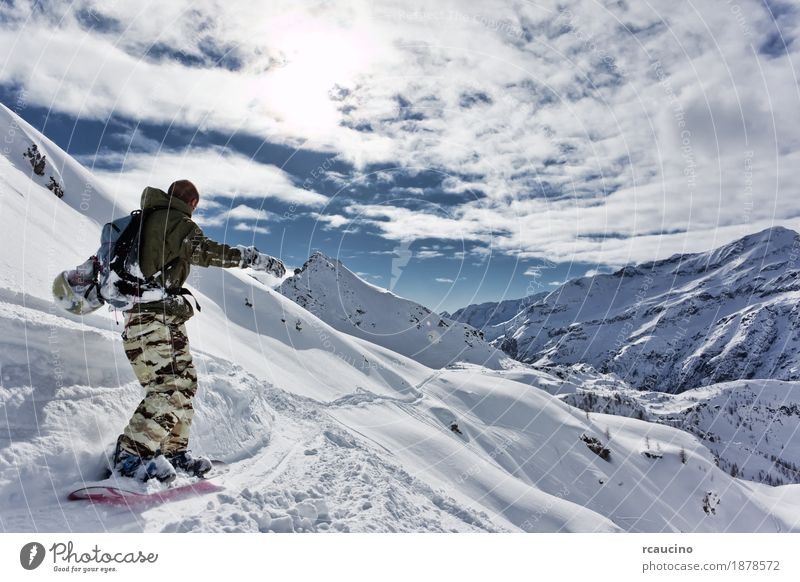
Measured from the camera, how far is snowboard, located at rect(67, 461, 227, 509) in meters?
4.69

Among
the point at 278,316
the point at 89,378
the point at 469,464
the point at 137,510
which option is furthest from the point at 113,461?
the point at 278,316

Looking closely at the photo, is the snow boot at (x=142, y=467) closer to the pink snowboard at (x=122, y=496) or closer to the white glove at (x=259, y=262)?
the pink snowboard at (x=122, y=496)

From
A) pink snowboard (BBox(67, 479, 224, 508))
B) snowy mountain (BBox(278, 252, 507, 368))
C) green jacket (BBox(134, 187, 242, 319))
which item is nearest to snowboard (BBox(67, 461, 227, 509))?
pink snowboard (BBox(67, 479, 224, 508))

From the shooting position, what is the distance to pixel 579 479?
27.7 meters

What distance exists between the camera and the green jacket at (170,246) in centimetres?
544

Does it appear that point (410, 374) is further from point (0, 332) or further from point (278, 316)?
point (0, 332)

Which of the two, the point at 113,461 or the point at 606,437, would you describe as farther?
the point at 606,437

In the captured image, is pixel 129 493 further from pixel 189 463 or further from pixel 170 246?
pixel 170 246

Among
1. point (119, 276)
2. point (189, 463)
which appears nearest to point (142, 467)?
point (189, 463)

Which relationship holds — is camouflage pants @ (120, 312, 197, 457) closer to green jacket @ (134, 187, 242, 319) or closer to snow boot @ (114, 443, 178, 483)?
snow boot @ (114, 443, 178, 483)

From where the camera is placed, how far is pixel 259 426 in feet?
28.1

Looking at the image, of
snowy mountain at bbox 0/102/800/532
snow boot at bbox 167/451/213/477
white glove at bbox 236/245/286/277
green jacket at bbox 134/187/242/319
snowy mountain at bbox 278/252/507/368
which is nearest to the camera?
snowy mountain at bbox 0/102/800/532
